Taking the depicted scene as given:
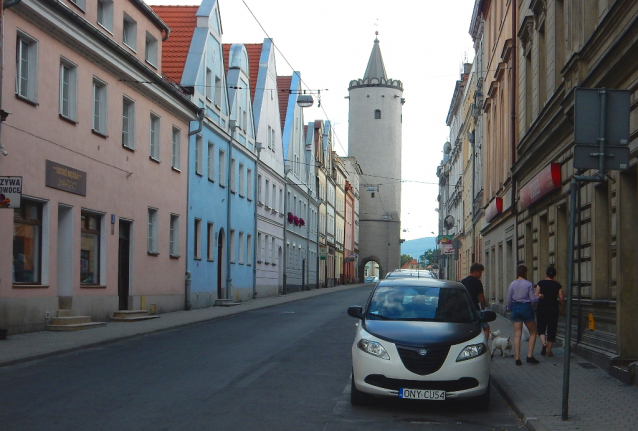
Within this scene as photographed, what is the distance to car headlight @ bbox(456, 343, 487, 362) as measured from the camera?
9.24 m

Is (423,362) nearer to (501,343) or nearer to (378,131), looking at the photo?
(501,343)

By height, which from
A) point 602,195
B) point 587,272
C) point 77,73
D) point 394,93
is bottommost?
point 587,272

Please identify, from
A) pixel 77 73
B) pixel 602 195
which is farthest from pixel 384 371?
pixel 77 73

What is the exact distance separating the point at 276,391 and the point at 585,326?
6814mm

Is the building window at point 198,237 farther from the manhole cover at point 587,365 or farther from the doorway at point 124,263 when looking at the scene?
the manhole cover at point 587,365

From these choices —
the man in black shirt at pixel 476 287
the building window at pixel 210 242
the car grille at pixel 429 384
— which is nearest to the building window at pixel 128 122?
the building window at pixel 210 242

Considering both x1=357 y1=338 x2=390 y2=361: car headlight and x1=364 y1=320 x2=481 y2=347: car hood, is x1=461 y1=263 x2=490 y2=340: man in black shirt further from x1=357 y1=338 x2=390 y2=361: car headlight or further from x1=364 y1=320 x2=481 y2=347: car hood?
x1=357 y1=338 x2=390 y2=361: car headlight

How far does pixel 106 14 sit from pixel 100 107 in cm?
279

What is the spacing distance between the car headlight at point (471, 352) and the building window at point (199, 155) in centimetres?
2423

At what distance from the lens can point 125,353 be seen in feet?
49.2

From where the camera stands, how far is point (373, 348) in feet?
30.6

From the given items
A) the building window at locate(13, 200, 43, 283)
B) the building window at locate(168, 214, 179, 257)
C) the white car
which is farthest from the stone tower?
the white car

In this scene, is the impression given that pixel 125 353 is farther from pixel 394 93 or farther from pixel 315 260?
pixel 394 93

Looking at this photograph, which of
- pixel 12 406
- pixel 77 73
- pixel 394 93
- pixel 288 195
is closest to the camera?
pixel 12 406
